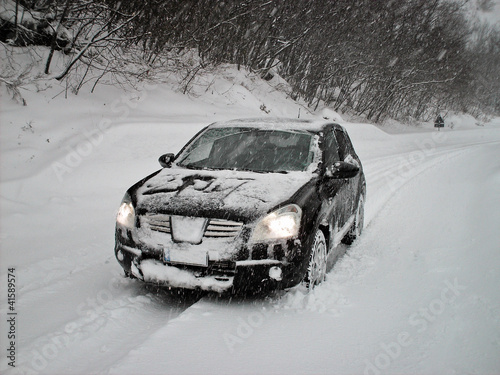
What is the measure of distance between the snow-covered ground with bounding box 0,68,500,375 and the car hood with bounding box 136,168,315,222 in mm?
798

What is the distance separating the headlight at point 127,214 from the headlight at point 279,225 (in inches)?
42.1

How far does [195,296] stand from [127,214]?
94cm

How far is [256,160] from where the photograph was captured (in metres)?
4.21

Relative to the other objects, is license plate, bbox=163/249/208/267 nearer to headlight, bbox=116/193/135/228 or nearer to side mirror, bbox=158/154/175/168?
headlight, bbox=116/193/135/228

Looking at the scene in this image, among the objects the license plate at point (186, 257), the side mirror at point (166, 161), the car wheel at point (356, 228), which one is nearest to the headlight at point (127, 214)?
the license plate at point (186, 257)

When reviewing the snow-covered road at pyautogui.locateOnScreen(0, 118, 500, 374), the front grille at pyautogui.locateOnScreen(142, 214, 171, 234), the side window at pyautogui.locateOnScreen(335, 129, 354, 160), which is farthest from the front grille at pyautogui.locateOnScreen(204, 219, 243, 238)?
the side window at pyautogui.locateOnScreen(335, 129, 354, 160)

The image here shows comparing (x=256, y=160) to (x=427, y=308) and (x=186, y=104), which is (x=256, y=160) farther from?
(x=186, y=104)

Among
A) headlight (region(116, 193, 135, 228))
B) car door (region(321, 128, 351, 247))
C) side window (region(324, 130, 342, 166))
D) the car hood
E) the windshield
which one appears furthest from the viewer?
side window (region(324, 130, 342, 166))

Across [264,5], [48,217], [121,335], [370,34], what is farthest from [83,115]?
[370,34]

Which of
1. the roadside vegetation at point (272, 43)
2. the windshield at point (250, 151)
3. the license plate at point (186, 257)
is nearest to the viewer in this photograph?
the license plate at point (186, 257)

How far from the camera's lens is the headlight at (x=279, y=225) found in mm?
3117

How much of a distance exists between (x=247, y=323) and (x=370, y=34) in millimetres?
27843

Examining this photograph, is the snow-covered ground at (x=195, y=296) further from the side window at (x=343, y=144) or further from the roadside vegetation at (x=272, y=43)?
the roadside vegetation at (x=272, y=43)

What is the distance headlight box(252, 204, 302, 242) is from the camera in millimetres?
3117
